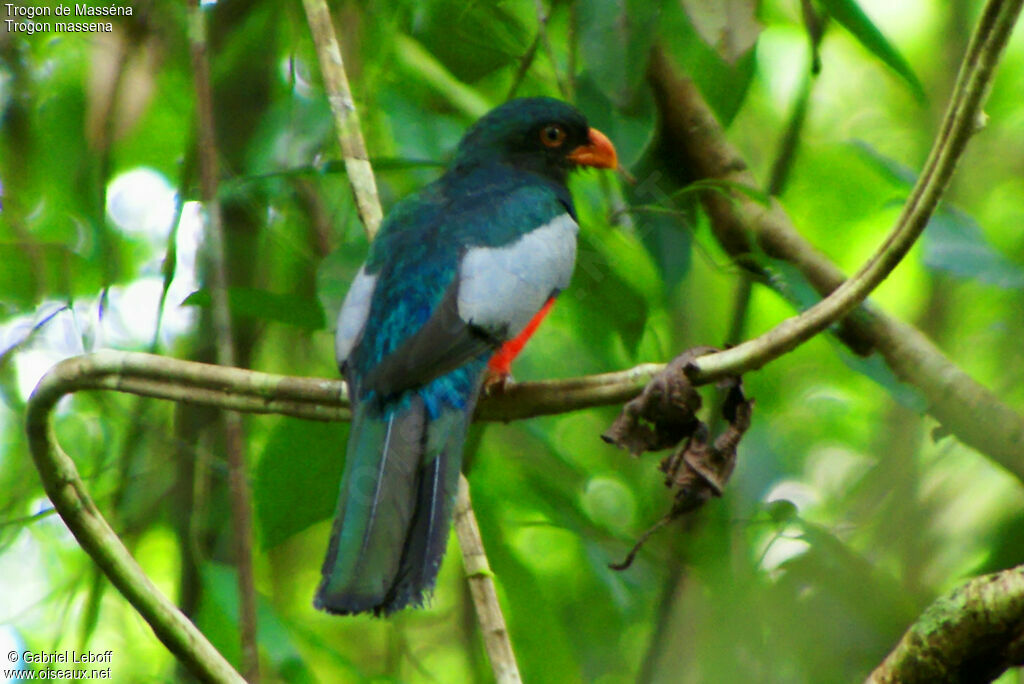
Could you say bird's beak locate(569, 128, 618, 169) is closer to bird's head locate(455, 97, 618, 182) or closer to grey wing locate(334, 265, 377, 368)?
bird's head locate(455, 97, 618, 182)

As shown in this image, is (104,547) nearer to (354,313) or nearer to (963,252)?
(354,313)

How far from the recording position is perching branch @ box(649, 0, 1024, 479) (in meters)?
1.86

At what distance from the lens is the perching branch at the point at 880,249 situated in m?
1.86

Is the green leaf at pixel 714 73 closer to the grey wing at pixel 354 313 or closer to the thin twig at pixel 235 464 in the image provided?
the grey wing at pixel 354 313

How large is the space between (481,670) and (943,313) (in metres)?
2.60

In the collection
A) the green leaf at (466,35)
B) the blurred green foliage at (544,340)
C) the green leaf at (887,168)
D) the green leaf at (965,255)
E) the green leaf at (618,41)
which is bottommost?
the blurred green foliage at (544,340)

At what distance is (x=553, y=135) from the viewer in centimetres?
423

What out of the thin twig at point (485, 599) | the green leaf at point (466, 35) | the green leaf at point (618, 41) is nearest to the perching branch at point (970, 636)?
the thin twig at point (485, 599)

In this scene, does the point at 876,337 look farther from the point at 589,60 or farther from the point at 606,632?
the point at 606,632

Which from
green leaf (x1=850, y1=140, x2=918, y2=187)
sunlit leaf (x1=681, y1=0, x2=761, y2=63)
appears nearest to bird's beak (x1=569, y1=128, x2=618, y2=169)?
green leaf (x1=850, y1=140, x2=918, y2=187)

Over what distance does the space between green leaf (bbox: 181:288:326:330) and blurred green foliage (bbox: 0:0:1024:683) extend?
0.03ft

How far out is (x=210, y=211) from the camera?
2.68m

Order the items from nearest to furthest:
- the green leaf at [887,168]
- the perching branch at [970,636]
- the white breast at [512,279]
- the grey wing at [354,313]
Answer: the perching branch at [970,636], the grey wing at [354,313], the white breast at [512,279], the green leaf at [887,168]

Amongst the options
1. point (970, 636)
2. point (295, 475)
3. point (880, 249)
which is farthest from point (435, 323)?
point (970, 636)
